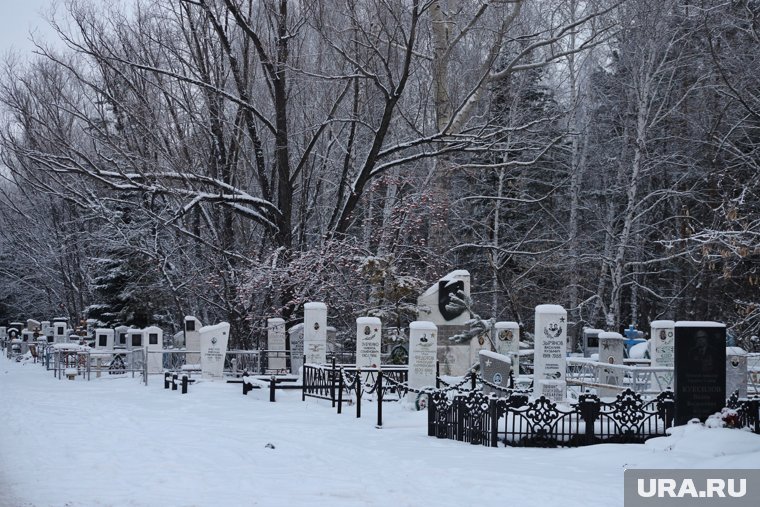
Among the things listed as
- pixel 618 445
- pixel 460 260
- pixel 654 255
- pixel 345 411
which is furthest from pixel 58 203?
pixel 618 445

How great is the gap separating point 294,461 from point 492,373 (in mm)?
5580

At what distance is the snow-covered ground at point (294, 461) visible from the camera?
9.84 m

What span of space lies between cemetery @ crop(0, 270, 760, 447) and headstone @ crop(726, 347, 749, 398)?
2cm

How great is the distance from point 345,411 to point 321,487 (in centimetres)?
833

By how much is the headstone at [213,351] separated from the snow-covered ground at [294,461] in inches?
259

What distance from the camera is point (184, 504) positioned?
30.6 ft

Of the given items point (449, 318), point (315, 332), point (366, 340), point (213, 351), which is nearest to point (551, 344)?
point (366, 340)

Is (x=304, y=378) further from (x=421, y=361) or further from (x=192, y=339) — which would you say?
(x=192, y=339)

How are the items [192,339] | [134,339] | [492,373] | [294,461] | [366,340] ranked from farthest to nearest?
[134,339] < [192,339] < [366,340] < [492,373] < [294,461]

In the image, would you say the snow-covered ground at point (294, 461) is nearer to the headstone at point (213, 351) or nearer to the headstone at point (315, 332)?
the headstone at point (315, 332)

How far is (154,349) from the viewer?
102ft

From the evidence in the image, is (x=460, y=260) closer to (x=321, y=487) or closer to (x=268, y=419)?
(x=268, y=419)

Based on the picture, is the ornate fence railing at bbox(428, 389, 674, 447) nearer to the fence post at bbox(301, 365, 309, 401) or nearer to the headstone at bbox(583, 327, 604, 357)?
the fence post at bbox(301, 365, 309, 401)

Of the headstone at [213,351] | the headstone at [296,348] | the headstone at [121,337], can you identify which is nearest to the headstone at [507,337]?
the headstone at [296,348]
